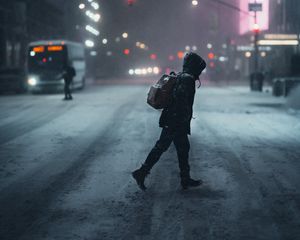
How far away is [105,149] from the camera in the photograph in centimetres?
1155

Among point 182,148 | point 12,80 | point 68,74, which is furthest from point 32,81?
point 182,148

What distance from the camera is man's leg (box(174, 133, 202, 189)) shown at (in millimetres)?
7632

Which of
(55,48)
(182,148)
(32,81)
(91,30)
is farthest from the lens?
(91,30)

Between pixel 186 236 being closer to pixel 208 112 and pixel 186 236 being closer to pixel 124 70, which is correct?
pixel 208 112

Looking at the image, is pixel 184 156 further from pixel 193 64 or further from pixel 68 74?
pixel 68 74

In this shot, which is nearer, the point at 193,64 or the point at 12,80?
the point at 193,64

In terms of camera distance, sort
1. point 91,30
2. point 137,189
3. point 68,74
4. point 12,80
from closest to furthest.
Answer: point 137,189 → point 68,74 → point 12,80 → point 91,30

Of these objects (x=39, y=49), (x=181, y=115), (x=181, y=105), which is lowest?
(x=181, y=115)

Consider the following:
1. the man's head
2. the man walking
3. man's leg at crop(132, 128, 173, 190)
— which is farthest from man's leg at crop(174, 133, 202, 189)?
the man's head

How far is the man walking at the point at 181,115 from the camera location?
7.49m

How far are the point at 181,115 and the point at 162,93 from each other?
41 centimetres

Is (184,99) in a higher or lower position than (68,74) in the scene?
lower

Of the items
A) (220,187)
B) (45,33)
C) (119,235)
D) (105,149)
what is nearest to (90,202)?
(119,235)

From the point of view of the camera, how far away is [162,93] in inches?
294
